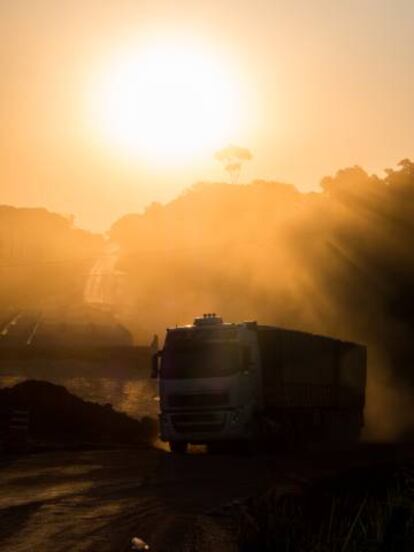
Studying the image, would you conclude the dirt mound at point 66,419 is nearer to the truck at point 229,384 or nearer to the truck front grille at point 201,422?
the truck at point 229,384

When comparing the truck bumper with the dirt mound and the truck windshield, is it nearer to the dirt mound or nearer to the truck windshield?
the truck windshield

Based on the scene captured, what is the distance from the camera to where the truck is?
33.0 meters

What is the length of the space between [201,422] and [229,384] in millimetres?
1290

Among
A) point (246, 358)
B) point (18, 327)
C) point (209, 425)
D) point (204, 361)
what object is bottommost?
point (209, 425)

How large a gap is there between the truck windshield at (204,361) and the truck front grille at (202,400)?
0.53m

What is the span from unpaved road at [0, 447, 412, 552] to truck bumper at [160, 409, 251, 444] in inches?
43.0

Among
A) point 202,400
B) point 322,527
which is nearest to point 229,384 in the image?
point 202,400

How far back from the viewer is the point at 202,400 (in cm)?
3309

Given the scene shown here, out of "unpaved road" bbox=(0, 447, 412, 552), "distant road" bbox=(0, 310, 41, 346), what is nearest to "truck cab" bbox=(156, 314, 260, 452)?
"unpaved road" bbox=(0, 447, 412, 552)

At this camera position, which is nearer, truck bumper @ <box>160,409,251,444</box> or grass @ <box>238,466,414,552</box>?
grass @ <box>238,466,414,552</box>

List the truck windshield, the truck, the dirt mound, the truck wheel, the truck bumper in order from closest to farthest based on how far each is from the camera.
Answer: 1. the truck bumper
2. the truck
3. the truck windshield
4. the truck wheel
5. the dirt mound

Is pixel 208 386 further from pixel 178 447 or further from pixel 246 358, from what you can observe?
pixel 178 447

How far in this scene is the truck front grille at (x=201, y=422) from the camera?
108 feet

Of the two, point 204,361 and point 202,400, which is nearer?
point 202,400
